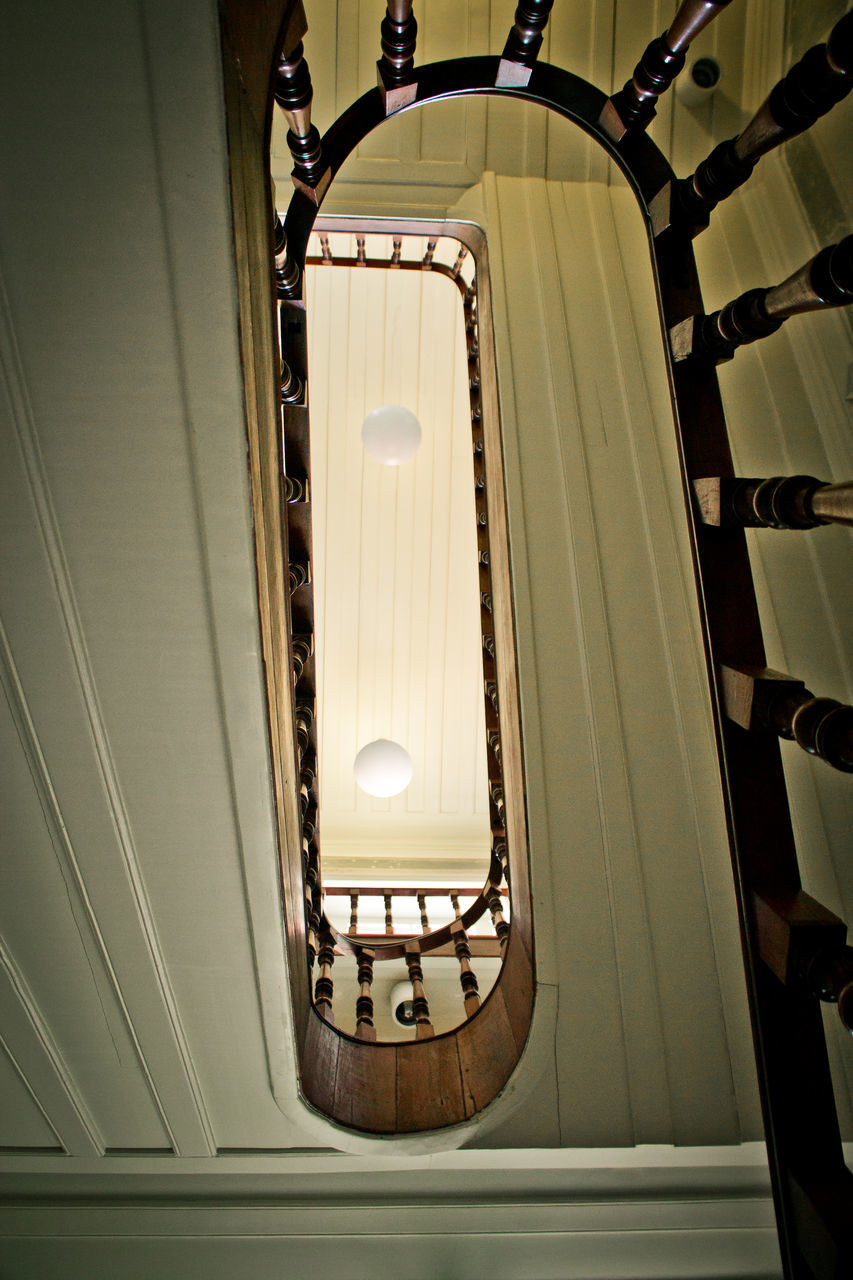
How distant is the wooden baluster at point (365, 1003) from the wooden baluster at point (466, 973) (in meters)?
0.27

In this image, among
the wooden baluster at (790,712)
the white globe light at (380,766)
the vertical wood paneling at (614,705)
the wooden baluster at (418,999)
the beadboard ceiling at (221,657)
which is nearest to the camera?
the beadboard ceiling at (221,657)

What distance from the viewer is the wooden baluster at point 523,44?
55.8 inches

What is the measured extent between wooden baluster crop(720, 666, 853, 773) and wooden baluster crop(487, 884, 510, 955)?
112 centimetres

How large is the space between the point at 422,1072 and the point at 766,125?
2.21 metres

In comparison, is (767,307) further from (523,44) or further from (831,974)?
(831,974)

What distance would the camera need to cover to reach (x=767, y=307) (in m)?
1.25

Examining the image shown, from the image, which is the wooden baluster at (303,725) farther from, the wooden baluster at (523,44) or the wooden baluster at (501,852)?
the wooden baluster at (523,44)

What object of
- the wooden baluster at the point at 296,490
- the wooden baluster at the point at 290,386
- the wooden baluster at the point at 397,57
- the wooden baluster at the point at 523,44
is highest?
the wooden baluster at the point at 523,44

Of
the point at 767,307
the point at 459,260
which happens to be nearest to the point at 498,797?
the point at 767,307

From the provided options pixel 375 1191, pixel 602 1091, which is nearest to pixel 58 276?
pixel 602 1091

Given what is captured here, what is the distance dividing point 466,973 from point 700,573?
54.7 inches

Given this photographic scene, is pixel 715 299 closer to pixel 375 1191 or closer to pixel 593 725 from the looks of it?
pixel 593 725

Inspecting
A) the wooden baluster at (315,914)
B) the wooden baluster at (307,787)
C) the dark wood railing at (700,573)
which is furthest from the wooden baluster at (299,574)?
the wooden baluster at (315,914)

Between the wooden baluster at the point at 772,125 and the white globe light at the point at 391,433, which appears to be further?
the white globe light at the point at 391,433
